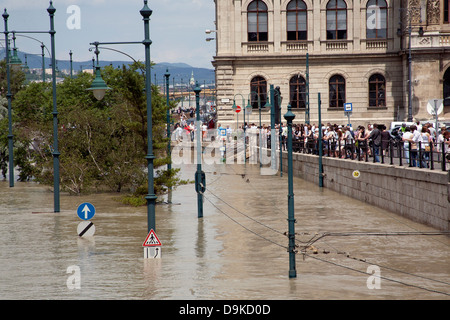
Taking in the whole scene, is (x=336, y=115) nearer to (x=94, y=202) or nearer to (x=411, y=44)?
(x=411, y=44)

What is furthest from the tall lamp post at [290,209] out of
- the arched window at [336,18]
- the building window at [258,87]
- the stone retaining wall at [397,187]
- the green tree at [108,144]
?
the arched window at [336,18]

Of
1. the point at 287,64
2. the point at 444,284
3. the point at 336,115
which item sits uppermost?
the point at 287,64

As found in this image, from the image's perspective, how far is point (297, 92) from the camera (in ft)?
205

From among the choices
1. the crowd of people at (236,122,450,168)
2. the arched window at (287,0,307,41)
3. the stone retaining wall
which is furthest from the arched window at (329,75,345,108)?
the stone retaining wall

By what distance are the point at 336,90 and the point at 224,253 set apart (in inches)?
1755

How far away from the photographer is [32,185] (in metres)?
43.0

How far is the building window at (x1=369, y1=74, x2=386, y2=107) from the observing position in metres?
62.4

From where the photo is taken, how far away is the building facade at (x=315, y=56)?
6144 centimetres

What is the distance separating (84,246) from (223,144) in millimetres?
36143

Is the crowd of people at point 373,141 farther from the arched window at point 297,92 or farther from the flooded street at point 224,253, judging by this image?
the arched window at point 297,92

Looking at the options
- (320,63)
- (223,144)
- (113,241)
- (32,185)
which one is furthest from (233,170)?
(113,241)

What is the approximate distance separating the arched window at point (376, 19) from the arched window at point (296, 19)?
5.03 meters

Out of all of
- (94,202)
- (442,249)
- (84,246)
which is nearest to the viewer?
(442,249)

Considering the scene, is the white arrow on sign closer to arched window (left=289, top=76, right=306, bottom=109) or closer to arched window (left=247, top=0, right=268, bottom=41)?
arched window (left=289, top=76, right=306, bottom=109)
